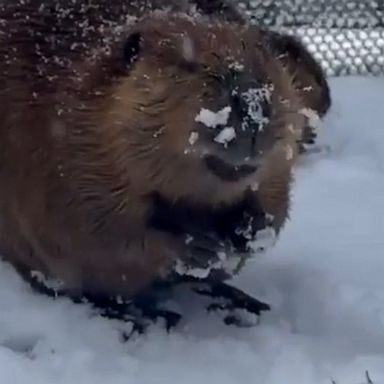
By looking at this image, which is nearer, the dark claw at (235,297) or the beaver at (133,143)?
the beaver at (133,143)

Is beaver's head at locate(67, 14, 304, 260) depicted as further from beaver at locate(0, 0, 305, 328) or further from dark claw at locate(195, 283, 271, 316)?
dark claw at locate(195, 283, 271, 316)

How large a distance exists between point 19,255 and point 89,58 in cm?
45

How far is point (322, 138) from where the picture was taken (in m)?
3.79

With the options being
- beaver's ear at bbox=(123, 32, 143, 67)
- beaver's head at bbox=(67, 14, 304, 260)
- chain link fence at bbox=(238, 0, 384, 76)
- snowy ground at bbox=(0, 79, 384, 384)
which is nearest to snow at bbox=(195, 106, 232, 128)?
beaver's head at bbox=(67, 14, 304, 260)

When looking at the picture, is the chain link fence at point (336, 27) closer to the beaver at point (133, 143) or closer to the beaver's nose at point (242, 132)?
the beaver at point (133, 143)

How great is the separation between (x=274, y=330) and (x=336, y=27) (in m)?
1.66

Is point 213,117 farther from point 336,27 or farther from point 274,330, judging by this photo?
point 336,27

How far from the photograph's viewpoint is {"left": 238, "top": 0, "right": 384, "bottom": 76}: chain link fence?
424 centimetres

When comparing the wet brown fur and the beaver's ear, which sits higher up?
the beaver's ear

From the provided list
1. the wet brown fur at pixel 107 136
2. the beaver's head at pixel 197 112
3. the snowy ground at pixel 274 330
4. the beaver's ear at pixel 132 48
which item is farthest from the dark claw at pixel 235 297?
the beaver's ear at pixel 132 48

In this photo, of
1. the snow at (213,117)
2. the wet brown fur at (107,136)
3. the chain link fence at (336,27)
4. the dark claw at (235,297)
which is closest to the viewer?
the snow at (213,117)

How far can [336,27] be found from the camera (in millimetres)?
4266

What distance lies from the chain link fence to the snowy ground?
94 cm

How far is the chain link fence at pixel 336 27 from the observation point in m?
4.24
